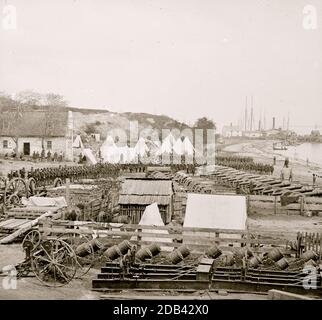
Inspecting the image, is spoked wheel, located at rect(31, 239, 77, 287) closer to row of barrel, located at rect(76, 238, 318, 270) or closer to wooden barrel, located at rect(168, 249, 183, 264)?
row of barrel, located at rect(76, 238, 318, 270)

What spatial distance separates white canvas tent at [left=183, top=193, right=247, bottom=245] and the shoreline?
48.1 ft

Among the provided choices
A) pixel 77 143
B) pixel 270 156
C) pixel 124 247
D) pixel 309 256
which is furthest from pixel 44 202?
pixel 270 156

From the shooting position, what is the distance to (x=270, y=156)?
43312 mm

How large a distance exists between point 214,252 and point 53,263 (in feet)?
12.4

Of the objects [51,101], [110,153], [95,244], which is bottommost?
[95,244]

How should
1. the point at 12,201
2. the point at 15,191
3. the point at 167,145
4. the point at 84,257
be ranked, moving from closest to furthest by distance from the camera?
the point at 84,257 → the point at 12,201 → the point at 15,191 → the point at 167,145

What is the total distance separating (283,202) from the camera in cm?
2111

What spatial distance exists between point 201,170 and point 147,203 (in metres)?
20.0

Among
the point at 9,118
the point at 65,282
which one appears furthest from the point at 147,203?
the point at 9,118

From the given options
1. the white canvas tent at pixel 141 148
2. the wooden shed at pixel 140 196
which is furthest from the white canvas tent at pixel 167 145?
the wooden shed at pixel 140 196

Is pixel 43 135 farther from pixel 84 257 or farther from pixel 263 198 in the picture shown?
pixel 84 257

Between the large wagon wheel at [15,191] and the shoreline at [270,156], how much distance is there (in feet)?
52.0

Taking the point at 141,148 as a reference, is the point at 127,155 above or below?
below
